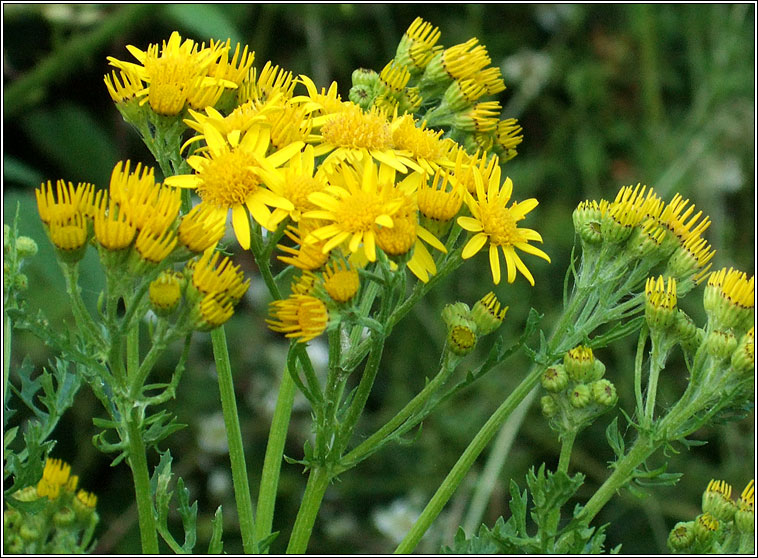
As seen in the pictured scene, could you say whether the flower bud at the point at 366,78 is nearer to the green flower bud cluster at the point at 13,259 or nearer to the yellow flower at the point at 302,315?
the yellow flower at the point at 302,315

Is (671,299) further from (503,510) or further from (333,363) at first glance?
(503,510)

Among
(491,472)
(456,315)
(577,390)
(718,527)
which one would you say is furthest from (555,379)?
(491,472)

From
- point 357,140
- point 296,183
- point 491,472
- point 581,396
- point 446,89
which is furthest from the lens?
point 491,472

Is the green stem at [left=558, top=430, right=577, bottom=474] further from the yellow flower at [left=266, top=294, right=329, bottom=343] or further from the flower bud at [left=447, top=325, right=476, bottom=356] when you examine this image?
the yellow flower at [left=266, top=294, right=329, bottom=343]

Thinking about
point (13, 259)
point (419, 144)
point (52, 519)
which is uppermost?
point (419, 144)

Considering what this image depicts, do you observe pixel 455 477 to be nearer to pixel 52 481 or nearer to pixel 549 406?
pixel 549 406

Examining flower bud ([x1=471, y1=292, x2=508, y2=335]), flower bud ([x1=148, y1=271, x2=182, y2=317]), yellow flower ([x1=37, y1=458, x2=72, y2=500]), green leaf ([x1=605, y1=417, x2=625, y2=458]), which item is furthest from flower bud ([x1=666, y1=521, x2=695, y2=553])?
yellow flower ([x1=37, y1=458, x2=72, y2=500])
